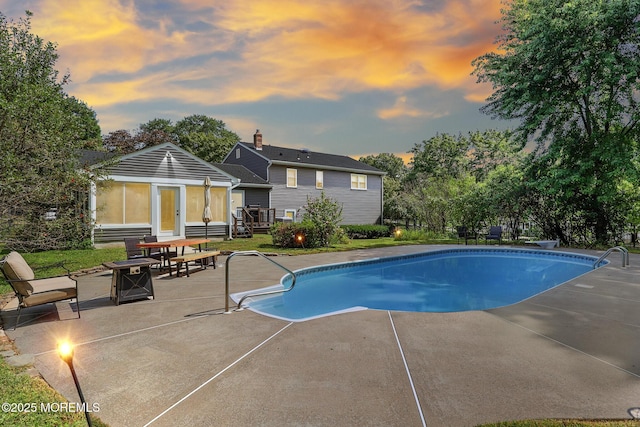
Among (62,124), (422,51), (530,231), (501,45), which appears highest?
(501,45)

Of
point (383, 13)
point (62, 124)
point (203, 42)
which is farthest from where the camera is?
point (203, 42)

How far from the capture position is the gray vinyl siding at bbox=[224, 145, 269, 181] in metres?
21.5

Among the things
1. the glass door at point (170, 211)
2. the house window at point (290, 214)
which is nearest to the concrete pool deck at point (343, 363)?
the glass door at point (170, 211)

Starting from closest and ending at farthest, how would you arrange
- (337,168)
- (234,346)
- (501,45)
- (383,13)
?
(234,346)
(383,13)
(501,45)
(337,168)

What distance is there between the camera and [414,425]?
2.40 metres

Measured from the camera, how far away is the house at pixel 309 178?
851 inches

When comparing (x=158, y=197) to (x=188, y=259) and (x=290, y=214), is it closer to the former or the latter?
(x=188, y=259)

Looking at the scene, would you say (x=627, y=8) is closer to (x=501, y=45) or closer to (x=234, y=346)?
(x=501, y=45)

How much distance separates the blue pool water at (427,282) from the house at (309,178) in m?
11.3

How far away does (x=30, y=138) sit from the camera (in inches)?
293

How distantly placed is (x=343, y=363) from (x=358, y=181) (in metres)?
22.9

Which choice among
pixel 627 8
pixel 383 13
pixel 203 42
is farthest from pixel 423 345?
pixel 627 8

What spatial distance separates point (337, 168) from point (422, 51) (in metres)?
11.4

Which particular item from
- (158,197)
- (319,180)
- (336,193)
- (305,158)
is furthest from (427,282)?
(305,158)
